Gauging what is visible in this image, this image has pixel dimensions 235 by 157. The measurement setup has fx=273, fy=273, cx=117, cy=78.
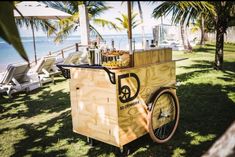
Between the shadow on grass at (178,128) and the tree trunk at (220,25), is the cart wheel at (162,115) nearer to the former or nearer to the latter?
the shadow on grass at (178,128)

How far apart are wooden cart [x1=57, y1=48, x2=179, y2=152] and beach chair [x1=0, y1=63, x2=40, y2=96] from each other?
473 centimetres

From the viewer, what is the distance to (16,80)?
909 centimetres

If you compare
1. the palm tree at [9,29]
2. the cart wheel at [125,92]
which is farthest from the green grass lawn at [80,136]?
the palm tree at [9,29]

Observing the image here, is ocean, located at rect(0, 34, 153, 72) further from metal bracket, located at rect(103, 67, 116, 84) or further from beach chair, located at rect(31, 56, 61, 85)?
beach chair, located at rect(31, 56, 61, 85)

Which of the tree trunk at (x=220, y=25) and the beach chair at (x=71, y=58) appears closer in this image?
the tree trunk at (x=220, y=25)

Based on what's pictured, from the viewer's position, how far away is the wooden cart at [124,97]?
149 inches

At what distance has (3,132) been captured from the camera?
5594 mm

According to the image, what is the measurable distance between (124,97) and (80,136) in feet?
5.52

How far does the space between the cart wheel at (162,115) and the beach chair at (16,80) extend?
5.24 m

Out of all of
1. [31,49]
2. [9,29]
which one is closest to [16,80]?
[9,29]

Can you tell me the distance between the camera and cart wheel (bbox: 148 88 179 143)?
4.19 metres

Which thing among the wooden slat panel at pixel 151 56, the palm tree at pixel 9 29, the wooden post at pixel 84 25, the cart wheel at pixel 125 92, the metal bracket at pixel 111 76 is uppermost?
the wooden post at pixel 84 25

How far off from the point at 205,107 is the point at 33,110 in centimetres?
426

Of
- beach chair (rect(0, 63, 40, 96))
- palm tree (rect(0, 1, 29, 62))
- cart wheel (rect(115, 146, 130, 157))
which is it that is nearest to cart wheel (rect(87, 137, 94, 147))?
cart wheel (rect(115, 146, 130, 157))
